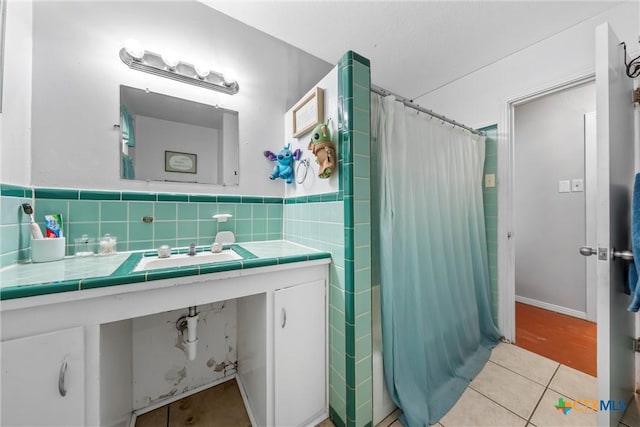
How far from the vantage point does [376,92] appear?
3.72ft

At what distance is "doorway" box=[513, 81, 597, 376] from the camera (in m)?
1.93

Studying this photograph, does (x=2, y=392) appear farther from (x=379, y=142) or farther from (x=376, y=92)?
(x=376, y=92)

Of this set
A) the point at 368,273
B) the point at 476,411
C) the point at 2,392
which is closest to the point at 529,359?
the point at 476,411

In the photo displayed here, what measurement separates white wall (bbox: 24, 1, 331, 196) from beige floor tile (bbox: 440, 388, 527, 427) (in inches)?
64.7

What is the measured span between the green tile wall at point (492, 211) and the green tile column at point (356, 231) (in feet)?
4.63

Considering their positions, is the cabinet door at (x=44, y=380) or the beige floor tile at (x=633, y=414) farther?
the beige floor tile at (x=633, y=414)

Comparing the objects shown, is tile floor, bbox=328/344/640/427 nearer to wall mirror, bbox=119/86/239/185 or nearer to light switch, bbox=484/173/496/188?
light switch, bbox=484/173/496/188

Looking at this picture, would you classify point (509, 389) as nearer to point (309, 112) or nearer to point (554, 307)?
point (554, 307)

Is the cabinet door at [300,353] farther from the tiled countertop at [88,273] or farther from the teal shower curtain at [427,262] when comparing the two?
the teal shower curtain at [427,262]

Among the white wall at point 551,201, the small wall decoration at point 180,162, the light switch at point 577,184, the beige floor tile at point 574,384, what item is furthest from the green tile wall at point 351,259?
the light switch at point 577,184

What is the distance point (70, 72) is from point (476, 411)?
2.61 metres

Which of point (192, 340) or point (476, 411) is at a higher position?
point (192, 340)

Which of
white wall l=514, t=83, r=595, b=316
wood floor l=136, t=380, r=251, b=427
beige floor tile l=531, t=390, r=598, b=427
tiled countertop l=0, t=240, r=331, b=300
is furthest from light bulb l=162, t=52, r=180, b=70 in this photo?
white wall l=514, t=83, r=595, b=316

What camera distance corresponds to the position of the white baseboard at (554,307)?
80.3 inches
